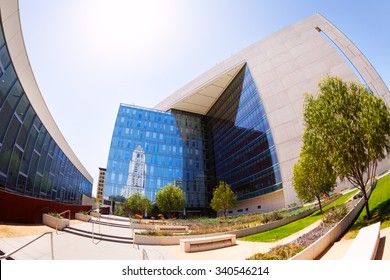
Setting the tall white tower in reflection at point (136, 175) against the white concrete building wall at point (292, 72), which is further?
the tall white tower in reflection at point (136, 175)

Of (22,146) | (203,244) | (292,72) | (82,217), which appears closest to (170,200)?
(82,217)

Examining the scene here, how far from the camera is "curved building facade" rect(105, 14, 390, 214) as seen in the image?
37.8 m

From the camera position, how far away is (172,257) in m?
10.1

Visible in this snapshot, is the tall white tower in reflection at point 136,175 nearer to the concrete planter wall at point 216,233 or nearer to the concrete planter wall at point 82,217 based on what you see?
the concrete planter wall at point 82,217

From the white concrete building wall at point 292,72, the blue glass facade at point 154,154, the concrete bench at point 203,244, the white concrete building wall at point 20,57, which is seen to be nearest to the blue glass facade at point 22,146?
the white concrete building wall at point 20,57

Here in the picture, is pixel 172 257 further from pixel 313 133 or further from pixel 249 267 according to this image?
pixel 313 133

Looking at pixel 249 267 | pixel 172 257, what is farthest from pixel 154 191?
pixel 249 267

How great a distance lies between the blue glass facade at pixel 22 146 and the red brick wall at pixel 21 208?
1929 millimetres

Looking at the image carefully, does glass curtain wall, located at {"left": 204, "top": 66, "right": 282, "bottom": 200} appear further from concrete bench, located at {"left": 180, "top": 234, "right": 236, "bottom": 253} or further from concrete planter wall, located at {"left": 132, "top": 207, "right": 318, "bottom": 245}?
concrete bench, located at {"left": 180, "top": 234, "right": 236, "bottom": 253}

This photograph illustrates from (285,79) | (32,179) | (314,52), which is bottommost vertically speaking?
(32,179)

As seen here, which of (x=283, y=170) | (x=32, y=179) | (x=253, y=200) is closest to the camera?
(x=32, y=179)

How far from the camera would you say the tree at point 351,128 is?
1163 cm

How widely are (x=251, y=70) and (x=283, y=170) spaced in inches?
938

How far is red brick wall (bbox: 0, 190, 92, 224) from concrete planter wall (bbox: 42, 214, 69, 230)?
487mm
